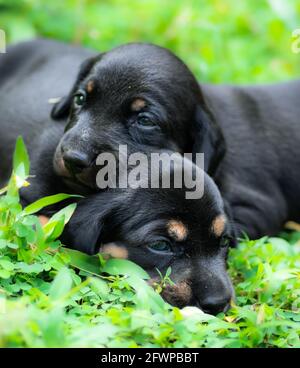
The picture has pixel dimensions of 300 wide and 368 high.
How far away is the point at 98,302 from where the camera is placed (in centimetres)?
367

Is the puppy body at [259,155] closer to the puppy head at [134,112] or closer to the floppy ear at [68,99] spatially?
the puppy head at [134,112]

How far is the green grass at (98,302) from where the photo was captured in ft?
10.1

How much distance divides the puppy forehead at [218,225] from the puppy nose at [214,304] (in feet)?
1.20

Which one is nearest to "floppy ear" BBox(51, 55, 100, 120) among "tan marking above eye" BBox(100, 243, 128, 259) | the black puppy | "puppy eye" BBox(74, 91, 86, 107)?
the black puppy

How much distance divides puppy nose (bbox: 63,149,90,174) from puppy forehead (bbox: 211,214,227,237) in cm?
79

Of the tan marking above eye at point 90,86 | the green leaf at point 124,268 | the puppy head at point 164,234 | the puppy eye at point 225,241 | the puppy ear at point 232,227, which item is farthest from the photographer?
the tan marking above eye at point 90,86

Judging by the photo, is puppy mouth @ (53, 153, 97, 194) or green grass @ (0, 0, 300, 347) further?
puppy mouth @ (53, 153, 97, 194)

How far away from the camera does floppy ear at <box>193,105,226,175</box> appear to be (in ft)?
16.1

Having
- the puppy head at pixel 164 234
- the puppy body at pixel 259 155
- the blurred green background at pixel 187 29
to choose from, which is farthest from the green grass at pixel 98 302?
the blurred green background at pixel 187 29

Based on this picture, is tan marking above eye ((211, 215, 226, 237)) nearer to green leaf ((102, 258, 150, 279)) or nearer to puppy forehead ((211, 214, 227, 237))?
puppy forehead ((211, 214, 227, 237))

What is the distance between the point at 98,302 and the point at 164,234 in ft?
1.79

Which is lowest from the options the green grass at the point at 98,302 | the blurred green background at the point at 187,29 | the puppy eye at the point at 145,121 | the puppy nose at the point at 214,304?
the puppy nose at the point at 214,304

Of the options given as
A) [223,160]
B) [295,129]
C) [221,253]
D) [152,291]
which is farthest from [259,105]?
[152,291]

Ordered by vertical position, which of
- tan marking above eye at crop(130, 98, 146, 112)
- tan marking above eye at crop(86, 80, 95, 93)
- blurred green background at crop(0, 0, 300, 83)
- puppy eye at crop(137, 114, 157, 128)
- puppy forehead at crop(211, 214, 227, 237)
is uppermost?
blurred green background at crop(0, 0, 300, 83)
